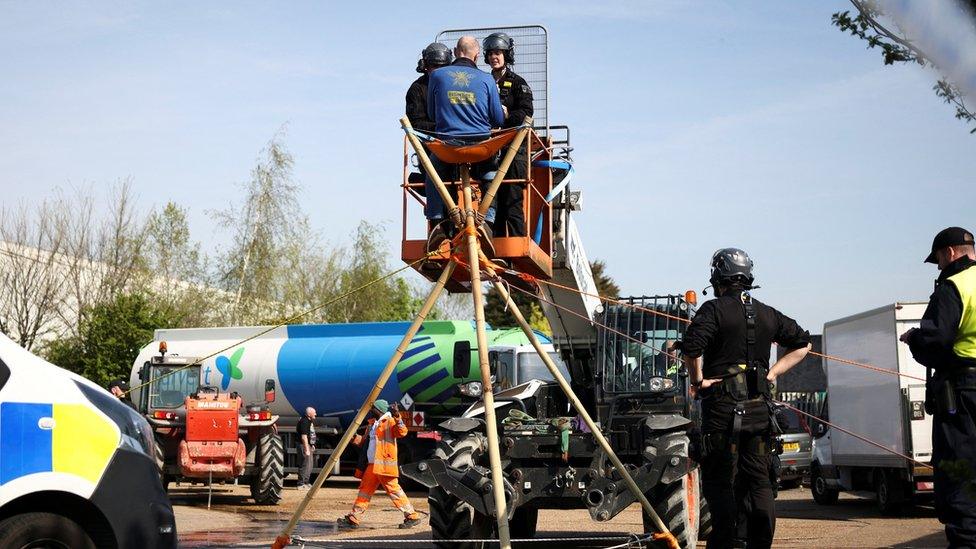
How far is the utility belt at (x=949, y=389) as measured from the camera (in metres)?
6.63

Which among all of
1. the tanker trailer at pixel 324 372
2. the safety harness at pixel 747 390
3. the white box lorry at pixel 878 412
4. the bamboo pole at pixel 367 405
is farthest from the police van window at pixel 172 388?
the safety harness at pixel 747 390

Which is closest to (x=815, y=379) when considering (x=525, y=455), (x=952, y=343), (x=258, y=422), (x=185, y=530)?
(x=258, y=422)

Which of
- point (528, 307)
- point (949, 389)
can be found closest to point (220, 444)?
point (949, 389)

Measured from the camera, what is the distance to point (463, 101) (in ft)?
31.8

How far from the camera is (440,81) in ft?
32.0

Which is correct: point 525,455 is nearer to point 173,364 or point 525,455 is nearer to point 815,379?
point 173,364

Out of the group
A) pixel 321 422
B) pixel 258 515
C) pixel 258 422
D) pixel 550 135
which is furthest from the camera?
pixel 321 422

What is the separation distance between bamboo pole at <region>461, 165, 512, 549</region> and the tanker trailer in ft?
46.6

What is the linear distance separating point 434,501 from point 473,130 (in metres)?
3.41

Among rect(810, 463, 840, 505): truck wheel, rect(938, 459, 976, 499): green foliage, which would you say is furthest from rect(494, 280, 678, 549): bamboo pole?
rect(810, 463, 840, 505): truck wheel

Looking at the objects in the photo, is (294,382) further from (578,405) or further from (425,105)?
(578,405)

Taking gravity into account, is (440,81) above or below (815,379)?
above

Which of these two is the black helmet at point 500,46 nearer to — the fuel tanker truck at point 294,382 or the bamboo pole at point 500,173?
the bamboo pole at point 500,173

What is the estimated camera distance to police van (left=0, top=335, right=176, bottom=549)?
6902 mm
